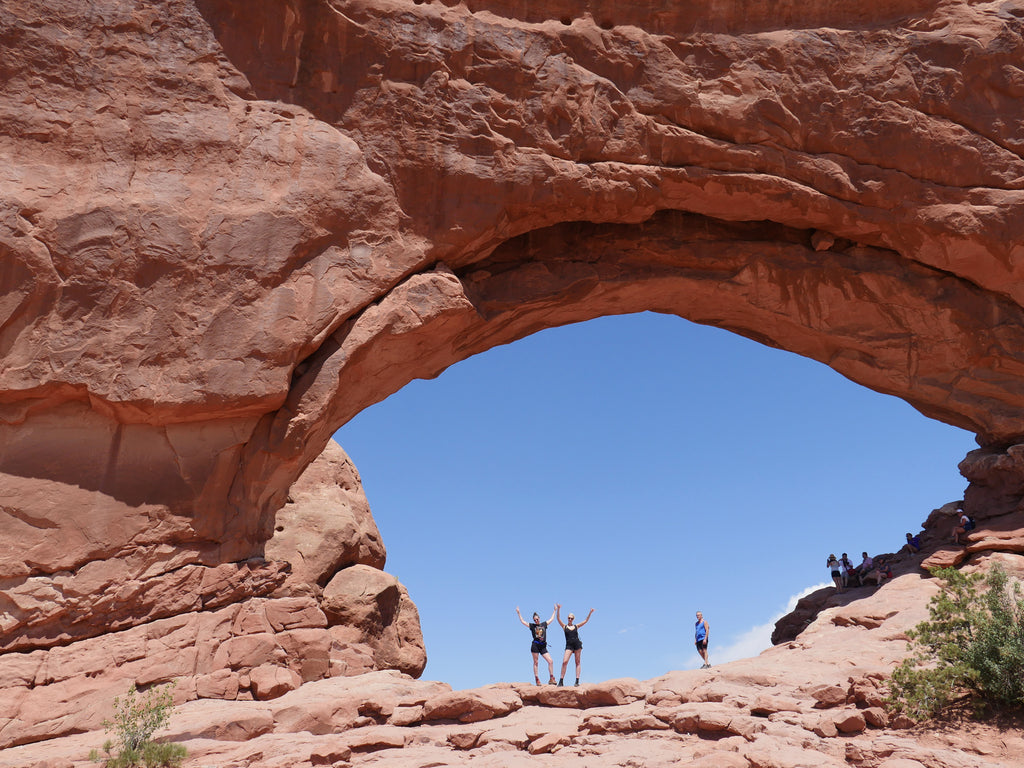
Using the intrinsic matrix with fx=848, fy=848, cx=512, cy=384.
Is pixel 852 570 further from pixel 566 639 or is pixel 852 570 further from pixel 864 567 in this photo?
pixel 566 639

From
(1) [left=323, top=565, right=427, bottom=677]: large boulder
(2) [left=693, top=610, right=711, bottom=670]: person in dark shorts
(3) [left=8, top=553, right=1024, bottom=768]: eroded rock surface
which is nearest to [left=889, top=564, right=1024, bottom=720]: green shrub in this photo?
(3) [left=8, top=553, right=1024, bottom=768]: eroded rock surface

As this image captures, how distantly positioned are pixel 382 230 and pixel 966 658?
949cm

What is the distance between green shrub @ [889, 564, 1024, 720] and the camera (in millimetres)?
8680

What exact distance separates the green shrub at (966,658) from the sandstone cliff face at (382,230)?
262 inches

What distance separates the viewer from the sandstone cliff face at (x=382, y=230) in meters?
11.4

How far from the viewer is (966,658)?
9039mm

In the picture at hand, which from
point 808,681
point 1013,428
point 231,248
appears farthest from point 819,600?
point 231,248

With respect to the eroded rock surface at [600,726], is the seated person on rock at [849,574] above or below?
above

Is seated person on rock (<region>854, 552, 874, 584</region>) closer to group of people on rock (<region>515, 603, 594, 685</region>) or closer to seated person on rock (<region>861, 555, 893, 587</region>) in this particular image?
seated person on rock (<region>861, 555, 893, 587</region>)

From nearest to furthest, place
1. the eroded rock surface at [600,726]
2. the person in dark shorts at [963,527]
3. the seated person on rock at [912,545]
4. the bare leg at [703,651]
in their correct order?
the eroded rock surface at [600,726]
the bare leg at [703,651]
the person in dark shorts at [963,527]
the seated person on rock at [912,545]

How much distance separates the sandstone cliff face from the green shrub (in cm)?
665

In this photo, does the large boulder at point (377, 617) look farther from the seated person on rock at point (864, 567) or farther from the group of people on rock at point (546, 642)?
the seated person on rock at point (864, 567)

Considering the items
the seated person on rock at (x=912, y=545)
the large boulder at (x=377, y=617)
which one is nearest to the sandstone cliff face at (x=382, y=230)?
the large boulder at (x=377, y=617)

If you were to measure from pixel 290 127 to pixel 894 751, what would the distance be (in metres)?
11.2
